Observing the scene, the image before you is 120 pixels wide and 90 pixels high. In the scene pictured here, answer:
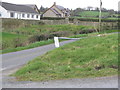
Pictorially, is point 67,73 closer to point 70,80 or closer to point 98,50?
point 70,80

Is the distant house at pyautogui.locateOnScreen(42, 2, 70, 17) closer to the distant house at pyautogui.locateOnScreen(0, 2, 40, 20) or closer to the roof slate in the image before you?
the distant house at pyautogui.locateOnScreen(0, 2, 40, 20)

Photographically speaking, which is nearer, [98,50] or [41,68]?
[41,68]

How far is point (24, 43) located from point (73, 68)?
1394 cm

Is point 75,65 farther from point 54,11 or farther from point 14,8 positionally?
point 54,11

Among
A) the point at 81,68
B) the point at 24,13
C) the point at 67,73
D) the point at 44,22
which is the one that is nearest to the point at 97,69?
the point at 81,68

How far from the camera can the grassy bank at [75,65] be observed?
8.02 meters

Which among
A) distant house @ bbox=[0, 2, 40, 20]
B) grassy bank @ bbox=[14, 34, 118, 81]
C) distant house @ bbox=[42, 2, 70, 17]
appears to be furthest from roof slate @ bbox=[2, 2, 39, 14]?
grassy bank @ bbox=[14, 34, 118, 81]

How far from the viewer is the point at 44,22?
50625 mm

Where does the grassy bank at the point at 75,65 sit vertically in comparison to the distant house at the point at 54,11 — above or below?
below

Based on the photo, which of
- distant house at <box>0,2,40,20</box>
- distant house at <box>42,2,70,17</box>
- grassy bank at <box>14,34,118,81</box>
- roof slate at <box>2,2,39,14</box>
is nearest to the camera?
grassy bank at <box>14,34,118,81</box>

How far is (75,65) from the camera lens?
9602 mm

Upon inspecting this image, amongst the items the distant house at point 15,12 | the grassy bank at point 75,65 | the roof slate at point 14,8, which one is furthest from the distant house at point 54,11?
the grassy bank at point 75,65

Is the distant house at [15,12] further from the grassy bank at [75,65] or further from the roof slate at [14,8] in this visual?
the grassy bank at [75,65]

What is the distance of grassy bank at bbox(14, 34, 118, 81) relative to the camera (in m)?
8.02
